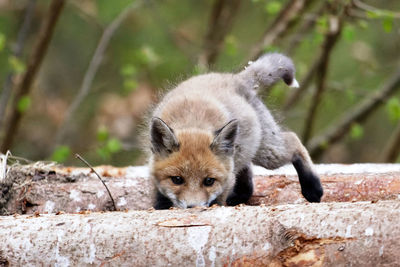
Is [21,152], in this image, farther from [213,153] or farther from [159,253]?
[159,253]

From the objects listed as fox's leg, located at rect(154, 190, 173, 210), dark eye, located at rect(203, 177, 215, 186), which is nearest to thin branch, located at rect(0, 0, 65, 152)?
fox's leg, located at rect(154, 190, 173, 210)

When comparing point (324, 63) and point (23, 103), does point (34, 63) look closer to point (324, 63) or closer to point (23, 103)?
point (23, 103)

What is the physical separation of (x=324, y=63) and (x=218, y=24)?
270 centimetres

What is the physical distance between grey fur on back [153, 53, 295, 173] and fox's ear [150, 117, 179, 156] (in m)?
0.25

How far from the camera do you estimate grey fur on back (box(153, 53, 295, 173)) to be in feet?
19.7

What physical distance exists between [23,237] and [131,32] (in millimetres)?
10541

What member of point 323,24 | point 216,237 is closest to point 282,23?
point 323,24

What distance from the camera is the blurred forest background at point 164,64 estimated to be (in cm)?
1074

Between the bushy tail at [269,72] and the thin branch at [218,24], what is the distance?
4.93 meters

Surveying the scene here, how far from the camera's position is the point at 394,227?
3.77 meters

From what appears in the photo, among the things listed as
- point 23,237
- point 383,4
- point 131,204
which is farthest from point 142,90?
point 23,237

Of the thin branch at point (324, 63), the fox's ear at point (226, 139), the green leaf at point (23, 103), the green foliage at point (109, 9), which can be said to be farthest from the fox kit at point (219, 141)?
the green foliage at point (109, 9)

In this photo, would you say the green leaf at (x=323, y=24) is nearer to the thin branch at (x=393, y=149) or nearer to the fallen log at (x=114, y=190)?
the thin branch at (x=393, y=149)

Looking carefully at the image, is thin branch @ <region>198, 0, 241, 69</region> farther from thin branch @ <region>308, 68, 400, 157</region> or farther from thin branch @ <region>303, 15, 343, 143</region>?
thin branch @ <region>308, 68, 400, 157</region>
